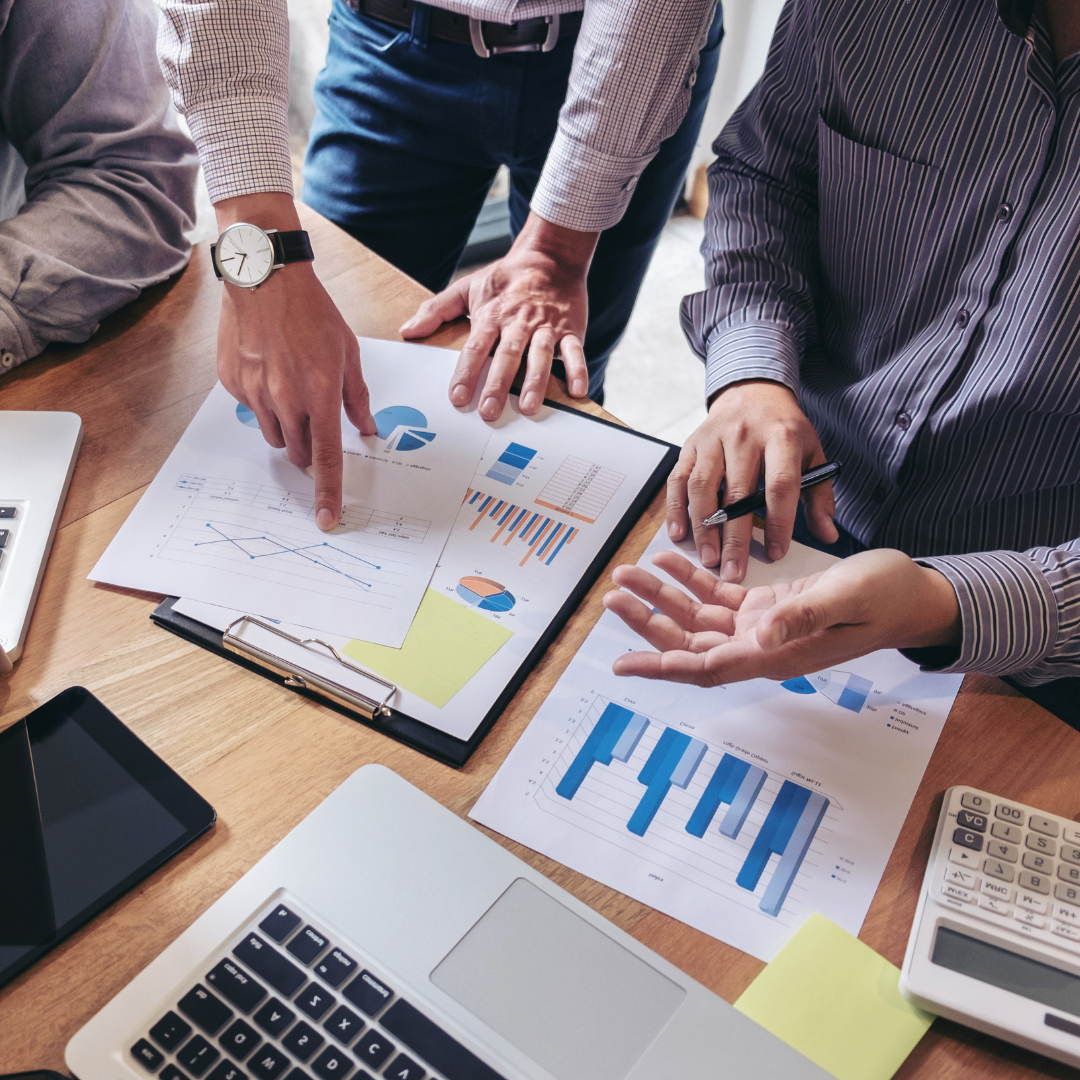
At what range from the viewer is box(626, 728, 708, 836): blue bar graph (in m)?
0.57

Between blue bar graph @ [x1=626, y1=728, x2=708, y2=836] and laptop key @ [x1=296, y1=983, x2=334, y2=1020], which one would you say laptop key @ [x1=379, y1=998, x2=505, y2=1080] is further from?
blue bar graph @ [x1=626, y1=728, x2=708, y2=836]

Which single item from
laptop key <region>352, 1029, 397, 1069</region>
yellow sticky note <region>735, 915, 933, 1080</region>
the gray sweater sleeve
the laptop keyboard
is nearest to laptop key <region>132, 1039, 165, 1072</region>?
the laptop keyboard

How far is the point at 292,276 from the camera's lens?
2.67ft

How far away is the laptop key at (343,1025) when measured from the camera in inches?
18.4

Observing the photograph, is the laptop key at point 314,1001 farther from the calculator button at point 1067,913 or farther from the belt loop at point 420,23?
the belt loop at point 420,23

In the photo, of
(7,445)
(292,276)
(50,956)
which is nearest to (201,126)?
(292,276)

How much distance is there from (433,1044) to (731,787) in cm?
24

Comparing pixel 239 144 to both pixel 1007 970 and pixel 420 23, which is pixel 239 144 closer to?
pixel 420 23

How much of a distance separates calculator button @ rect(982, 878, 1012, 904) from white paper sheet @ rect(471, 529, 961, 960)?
59 millimetres

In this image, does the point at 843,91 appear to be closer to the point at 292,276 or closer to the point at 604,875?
the point at 292,276

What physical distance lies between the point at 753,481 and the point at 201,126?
0.64 metres

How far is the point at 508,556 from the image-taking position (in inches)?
27.9

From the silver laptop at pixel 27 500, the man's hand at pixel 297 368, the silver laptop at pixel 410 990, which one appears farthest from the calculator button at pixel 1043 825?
the silver laptop at pixel 27 500

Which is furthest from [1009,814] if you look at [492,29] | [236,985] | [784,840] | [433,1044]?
[492,29]
